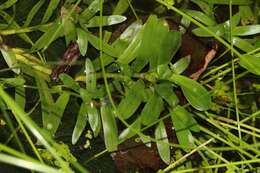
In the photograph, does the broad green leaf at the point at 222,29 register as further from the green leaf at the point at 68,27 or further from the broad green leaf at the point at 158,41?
the green leaf at the point at 68,27

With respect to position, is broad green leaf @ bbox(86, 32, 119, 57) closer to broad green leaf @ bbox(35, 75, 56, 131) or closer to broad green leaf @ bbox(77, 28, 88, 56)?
broad green leaf @ bbox(77, 28, 88, 56)

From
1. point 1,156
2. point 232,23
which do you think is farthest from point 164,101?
point 1,156

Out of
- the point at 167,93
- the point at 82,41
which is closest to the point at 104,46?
the point at 82,41

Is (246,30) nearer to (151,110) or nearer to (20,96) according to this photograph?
(151,110)

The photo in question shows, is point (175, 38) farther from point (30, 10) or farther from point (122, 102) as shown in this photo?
point (30, 10)

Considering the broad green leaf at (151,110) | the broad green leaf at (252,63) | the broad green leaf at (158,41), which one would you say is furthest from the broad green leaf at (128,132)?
the broad green leaf at (252,63)

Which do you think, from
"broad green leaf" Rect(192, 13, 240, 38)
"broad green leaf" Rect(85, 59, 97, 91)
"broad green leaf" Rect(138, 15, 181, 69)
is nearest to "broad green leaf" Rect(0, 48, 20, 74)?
"broad green leaf" Rect(85, 59, 97, 91)
